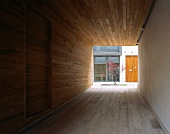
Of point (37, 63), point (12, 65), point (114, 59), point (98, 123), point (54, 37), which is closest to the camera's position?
point (12, 65)

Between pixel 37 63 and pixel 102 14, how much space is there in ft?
7.42

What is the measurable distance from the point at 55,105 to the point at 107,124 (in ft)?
5.52

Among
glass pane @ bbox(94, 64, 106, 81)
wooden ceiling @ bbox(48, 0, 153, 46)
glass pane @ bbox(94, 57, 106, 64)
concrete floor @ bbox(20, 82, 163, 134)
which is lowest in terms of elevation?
concrete floor @ bbox(20, 82, 163, 134)

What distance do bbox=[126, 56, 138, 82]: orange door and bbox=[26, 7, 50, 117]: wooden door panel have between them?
12.1 m

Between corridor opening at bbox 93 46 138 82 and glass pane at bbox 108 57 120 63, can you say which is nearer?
corridor opening at bbox 93 46 138 82

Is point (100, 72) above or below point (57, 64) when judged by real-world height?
below

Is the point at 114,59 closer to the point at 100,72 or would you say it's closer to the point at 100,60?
the point at 100,60

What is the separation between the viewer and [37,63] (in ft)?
12.9

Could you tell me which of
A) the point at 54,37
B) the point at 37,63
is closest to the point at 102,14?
the point at 54,37

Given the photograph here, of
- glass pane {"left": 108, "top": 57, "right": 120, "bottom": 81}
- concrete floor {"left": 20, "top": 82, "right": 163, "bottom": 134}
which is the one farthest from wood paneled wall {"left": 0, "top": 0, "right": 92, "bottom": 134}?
glass pane {"left": 108, "top": 57, "right": 120, "bottom": 81}

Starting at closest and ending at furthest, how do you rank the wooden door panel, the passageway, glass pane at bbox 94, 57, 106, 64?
the passageway
the wooden door panel
glass pane at bbox 94, 57, 106, 64

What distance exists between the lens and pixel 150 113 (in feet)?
14.6

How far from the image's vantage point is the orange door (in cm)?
1577

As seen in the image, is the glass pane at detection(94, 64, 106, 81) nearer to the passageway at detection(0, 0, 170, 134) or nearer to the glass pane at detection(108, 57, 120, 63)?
the glass pane at detection(108, 57, 120, 63)
